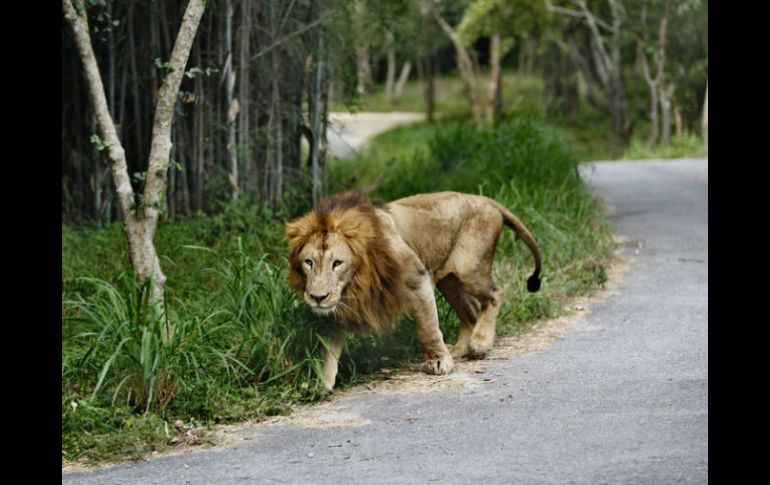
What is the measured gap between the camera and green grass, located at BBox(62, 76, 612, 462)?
5.64 meters

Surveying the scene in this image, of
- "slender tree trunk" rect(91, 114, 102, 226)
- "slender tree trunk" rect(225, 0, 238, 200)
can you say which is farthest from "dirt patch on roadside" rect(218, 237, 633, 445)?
"slender tree trunk" rect(91, 114, 102, 226)

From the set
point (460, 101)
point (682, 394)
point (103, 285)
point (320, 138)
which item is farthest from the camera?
point (460, 101)

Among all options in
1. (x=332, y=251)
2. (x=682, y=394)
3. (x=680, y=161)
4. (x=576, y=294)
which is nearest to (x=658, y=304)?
(x=576, y=294)

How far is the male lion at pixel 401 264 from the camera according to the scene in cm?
598

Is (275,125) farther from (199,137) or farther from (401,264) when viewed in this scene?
(401,264)

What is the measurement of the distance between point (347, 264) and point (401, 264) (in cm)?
36

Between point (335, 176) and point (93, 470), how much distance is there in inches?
350

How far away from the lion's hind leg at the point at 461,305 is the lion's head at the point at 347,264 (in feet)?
2.71

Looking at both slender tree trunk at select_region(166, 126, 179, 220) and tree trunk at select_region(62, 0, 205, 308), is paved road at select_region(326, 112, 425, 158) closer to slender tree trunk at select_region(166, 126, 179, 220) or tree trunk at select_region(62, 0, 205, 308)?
slender tree trunk at select_region(166, 126, 179, 220)

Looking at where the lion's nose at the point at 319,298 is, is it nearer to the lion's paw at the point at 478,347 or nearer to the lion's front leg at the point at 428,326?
the lion's front leg at the point at 428,326

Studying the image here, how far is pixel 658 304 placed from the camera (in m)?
8.27

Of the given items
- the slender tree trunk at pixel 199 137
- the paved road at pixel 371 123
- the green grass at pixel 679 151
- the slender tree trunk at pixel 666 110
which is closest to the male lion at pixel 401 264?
the slender tree trunk at pixel 199 137
